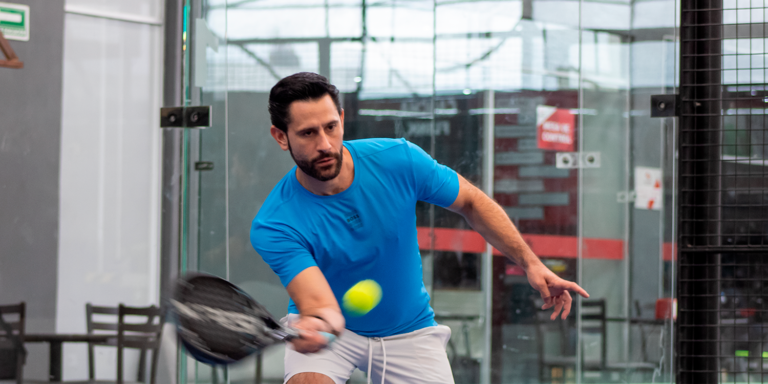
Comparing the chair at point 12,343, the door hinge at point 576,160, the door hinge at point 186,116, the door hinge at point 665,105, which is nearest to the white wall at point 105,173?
the chair at point 12,343

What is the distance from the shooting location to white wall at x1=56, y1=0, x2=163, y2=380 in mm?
3963

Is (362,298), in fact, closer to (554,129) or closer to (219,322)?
(219,322)

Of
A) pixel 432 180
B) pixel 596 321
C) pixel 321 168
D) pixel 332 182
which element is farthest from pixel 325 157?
pixel 596 321

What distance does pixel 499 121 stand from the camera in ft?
13.0

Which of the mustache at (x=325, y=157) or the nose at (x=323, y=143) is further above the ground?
the nose at (x=323, y=143)

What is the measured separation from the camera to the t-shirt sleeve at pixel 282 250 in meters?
1.99

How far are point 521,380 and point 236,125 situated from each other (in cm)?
223

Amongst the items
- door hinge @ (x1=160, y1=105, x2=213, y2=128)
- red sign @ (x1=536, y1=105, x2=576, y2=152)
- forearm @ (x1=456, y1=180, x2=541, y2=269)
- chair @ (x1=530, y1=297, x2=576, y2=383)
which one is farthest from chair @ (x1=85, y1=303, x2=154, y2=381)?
red sign @ (x1=536, y1=105, x2=576, y2=152)

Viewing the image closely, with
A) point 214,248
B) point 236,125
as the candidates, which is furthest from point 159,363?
point 236,125

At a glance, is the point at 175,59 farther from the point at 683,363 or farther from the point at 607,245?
the point at 683,363

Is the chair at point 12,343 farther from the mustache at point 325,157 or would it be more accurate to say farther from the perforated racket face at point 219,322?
the mustache at point 325,157

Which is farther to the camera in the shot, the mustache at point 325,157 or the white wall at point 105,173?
the white wall at point 105,173

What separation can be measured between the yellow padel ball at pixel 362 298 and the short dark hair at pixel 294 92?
0.55 meters

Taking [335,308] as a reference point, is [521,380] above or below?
below
